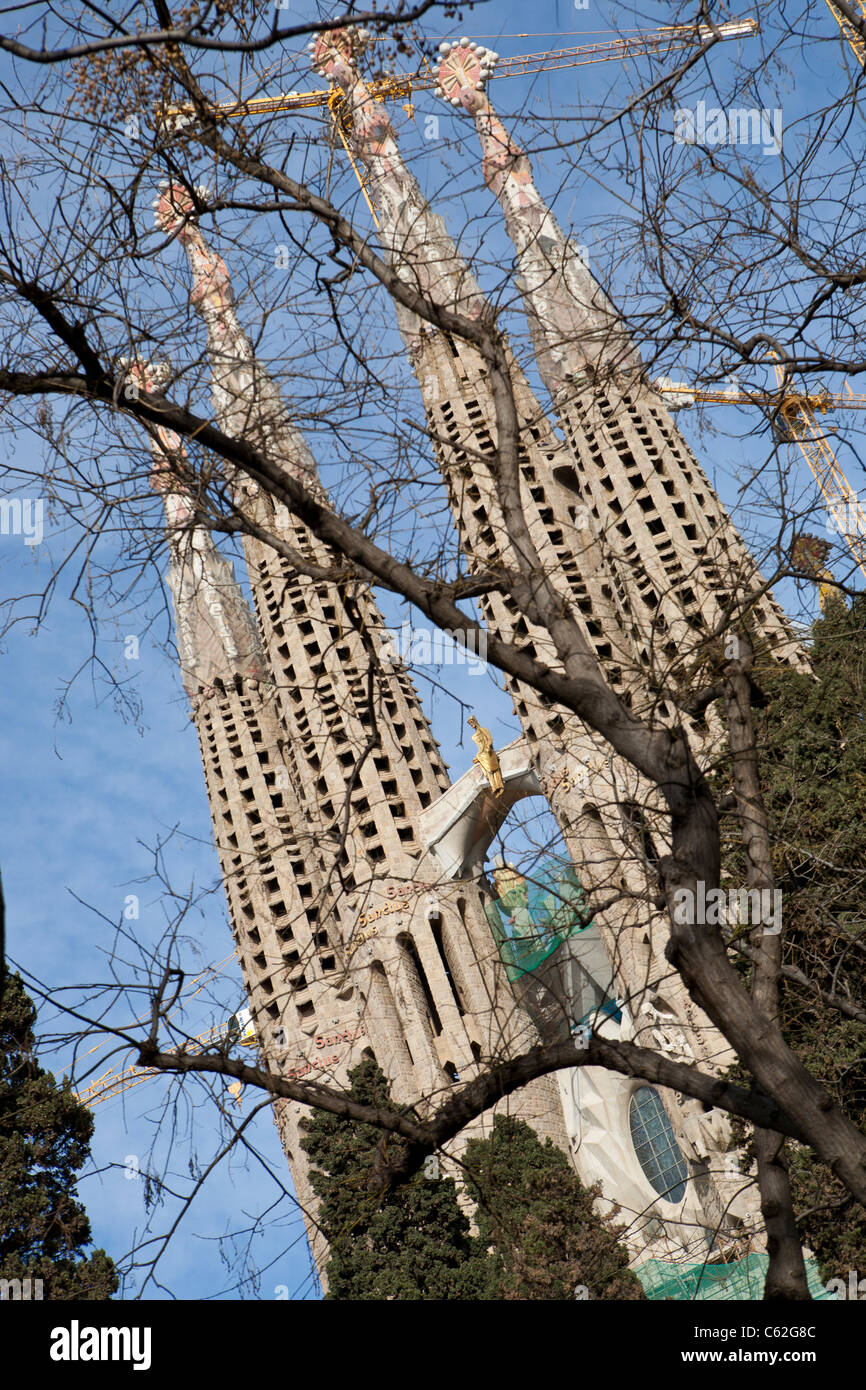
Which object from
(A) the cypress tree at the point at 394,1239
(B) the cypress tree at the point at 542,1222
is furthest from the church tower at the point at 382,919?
(A) the cypress tree at the point at 394,1239

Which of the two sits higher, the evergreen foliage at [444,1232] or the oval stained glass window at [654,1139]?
the oval stained glass window at [654,1139]

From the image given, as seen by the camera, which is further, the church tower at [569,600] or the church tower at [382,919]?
the church tower at [382,919]

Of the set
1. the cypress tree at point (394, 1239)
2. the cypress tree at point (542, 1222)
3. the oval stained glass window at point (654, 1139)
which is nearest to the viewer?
the cypress tree at point (542, 1222)

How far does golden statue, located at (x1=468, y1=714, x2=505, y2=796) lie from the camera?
2452 cm

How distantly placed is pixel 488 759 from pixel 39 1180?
37.9 feet

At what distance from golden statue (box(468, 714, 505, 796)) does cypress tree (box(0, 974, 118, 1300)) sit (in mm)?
10124

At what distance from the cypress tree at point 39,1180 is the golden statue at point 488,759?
1012cm

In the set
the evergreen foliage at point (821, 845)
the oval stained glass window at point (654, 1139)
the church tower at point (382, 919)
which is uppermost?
the church tower at point (382, 919)

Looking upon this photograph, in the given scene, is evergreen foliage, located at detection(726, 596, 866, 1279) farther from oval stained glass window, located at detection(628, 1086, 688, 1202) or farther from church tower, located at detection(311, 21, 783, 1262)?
oval stained glass window, located at detection(628, 1086, 688, 1202)

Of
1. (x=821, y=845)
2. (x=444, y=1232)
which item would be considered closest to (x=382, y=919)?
(x=444, y=1232)

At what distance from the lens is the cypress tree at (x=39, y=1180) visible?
14.2 m

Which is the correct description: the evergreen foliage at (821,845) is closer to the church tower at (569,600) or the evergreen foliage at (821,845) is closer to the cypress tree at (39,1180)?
the church tower at (569,600)
